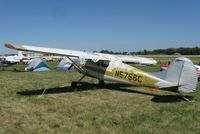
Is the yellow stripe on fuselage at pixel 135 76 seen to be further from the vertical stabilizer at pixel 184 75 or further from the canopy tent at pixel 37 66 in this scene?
the canopy tent at pixel 37 66

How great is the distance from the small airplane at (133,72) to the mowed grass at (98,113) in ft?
1.85

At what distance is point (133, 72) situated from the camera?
466 inches

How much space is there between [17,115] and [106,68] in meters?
5.70

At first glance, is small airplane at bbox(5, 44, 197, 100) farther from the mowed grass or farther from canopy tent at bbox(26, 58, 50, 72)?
canopy tent at bbox(26, 58, 50, 72)

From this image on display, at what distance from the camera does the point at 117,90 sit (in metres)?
13.4

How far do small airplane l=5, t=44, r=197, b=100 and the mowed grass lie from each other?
564 millimetres

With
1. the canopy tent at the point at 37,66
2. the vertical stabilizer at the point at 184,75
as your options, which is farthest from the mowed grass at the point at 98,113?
the canopy tent at the point at 37,66

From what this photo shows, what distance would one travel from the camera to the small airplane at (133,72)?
32.0 ft

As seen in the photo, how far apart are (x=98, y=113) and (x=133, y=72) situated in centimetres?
381

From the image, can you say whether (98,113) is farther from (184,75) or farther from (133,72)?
(133,72)

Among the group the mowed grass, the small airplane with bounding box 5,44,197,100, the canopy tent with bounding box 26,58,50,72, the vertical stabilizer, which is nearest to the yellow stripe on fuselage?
the small airplane with bounding box 5,44,197,100

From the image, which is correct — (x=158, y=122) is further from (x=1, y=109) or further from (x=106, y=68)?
(x=106, y=68)

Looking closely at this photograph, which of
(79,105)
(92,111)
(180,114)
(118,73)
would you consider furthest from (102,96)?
(180,114)

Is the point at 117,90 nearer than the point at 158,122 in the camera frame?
No
